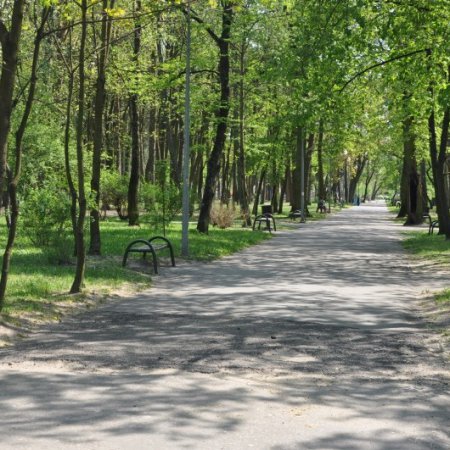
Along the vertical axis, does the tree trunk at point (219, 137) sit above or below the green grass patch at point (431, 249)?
above

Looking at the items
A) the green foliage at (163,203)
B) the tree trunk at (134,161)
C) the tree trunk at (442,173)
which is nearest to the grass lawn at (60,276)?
the green foliage at (163,203)

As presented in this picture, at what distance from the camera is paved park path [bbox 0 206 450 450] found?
15.7ft

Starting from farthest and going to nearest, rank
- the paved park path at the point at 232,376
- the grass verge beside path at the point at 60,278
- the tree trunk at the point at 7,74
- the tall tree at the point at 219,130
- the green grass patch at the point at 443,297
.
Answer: the tall tree at the point at 219,130 → the green grass patch at the point at 443,297 → the grass verge beside path at the point at 60,278 → the tree trunk at the point at 7,74 → the paved park path at the point at 232,376

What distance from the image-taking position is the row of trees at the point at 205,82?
37.7 ft

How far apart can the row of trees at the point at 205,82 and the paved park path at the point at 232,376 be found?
6.68 feet

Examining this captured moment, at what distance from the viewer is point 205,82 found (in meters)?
30.2

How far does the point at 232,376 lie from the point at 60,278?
21.9 feet

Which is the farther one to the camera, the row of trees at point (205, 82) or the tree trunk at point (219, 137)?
the tree trunk at point (219, 137)

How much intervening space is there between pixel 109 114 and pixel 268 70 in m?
25.0

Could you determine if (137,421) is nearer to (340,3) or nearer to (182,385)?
(182,385)

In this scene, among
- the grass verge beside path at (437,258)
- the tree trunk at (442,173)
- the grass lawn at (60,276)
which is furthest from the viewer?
the tree trunk at (442,173)

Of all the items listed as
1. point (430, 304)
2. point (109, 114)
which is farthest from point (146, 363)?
point (109, 114)

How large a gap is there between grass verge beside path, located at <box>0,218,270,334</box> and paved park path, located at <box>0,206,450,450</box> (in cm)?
45

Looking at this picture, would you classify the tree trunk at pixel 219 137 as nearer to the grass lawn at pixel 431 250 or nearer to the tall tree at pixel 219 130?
the tall tree at pixel 219 130
